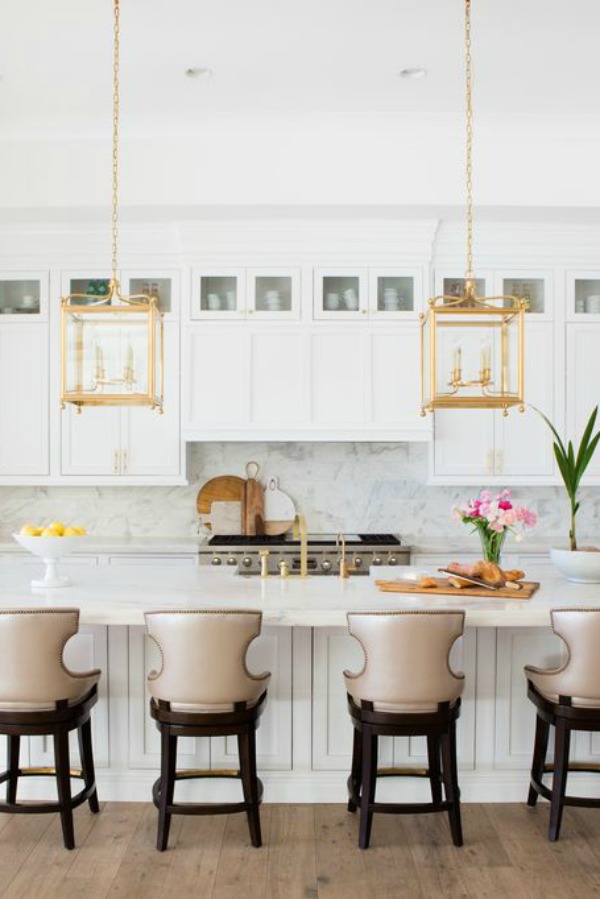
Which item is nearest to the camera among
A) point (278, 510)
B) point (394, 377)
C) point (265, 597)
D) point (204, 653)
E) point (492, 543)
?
point (204, 653)

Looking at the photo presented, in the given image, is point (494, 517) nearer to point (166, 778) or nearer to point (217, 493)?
point (166, 778)

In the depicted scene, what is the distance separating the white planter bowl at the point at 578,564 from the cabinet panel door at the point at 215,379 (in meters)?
2.26

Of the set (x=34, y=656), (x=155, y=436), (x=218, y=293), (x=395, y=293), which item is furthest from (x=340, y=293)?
(x=34, y=656)

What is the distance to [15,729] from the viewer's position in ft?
8.59

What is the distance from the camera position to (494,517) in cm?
307

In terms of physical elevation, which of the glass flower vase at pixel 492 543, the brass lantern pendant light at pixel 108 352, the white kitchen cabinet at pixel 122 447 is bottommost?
the glass flower vase at pixel 492 543

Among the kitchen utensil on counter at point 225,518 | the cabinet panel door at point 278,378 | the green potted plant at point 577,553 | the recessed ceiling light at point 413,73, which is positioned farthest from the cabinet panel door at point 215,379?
the green potted plant at point 577,553

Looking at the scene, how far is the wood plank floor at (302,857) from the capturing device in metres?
2.54

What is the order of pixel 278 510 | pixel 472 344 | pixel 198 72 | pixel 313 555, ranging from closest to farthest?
pixel 472 344
pixel 198 72
pixel 313 555
pixel 278 510

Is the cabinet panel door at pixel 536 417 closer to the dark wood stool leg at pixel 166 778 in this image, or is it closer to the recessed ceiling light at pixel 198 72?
the recessed ceiling light at pixel 198 72

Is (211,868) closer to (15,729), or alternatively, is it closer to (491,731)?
(15,729)

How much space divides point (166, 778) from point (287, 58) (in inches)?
123

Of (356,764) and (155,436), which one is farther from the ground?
(155,436)

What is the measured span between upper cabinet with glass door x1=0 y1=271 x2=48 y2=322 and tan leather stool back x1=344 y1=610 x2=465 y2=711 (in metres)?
3.30
